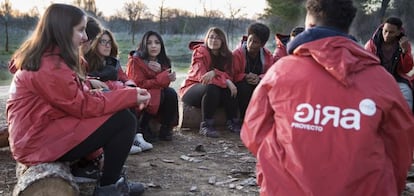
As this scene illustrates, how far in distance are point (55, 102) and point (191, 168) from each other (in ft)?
5.73

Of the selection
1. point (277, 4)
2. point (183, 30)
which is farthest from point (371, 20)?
point (183, 30)

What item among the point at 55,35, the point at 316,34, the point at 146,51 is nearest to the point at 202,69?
the point at 146,51

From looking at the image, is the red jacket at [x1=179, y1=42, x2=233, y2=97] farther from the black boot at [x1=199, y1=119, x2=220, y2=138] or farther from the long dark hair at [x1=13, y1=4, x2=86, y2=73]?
the long dark hair at [x1=13, y1=4, x2=86, y2=73]

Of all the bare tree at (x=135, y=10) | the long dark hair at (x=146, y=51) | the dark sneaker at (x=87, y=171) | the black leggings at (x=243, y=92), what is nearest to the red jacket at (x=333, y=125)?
A: the dark sneaker at (x=87, y=171)

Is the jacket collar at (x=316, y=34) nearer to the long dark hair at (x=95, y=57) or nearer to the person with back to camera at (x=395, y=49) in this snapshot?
the long dark hair at (x=95, y=57)

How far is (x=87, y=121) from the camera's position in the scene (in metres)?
3.01

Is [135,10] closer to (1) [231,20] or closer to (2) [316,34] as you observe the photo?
(1) [231,20]

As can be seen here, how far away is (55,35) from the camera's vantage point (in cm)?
292

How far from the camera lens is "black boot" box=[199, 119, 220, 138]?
5.51 meters

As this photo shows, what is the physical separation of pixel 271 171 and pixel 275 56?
417 centimetres

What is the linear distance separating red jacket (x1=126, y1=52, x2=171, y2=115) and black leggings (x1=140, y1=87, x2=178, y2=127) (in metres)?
0.06

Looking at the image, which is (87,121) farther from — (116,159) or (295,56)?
(295,56)

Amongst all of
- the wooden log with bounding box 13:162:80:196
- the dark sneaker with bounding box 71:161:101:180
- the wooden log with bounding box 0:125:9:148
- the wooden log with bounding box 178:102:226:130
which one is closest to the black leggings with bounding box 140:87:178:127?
the wooden log with bounding box 178:102:226:130

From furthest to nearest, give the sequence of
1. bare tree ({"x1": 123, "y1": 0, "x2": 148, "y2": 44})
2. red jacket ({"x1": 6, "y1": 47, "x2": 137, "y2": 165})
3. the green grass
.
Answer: bare tree ({"x1": 123, "y1": 0, "x2": 148, "y2": 44}) < the green grass < red jacket ({"x1": 6, "y1": 47, "x2": 137, "y2": 165})
